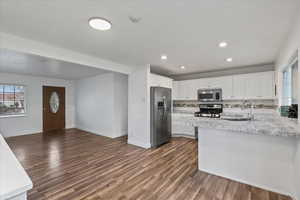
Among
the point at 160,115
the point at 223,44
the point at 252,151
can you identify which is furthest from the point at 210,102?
the point at 252,151

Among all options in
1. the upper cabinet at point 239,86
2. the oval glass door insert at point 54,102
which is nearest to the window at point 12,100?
the oval glass door insert at point 54,102

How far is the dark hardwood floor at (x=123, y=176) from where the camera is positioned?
1948 mm

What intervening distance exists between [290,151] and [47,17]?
12.0ft

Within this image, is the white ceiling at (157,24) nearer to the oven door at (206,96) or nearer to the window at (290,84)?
the window at (290,84)

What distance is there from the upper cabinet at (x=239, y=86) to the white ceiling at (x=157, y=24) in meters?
1.22

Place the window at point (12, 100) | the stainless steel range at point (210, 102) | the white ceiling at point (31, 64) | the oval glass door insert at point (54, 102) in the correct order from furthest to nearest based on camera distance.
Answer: the oval glass door insert at point (54, 102)
the window at point (12, 100)
the stainless steel range at point (210, 102)
the white ceiling at point (31, 64)

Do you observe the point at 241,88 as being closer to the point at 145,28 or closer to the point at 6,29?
the point at 145,28

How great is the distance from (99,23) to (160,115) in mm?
2898

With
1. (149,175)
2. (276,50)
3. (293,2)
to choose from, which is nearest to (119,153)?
(149,175)

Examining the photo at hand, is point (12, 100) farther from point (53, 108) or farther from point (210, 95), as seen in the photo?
point (210, 95)

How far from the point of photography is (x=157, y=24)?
1.89 metres

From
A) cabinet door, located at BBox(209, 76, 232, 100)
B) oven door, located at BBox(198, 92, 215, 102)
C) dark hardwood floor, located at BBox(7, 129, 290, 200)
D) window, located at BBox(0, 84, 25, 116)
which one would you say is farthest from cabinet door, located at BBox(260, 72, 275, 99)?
window, located at BBox(0, 84, 25, 116)

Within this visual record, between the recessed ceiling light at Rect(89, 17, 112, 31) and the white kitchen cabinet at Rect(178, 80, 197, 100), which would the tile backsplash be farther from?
the recessed ceiling light at Rect(89, 17, 112, 31)

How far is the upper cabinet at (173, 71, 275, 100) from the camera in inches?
150
